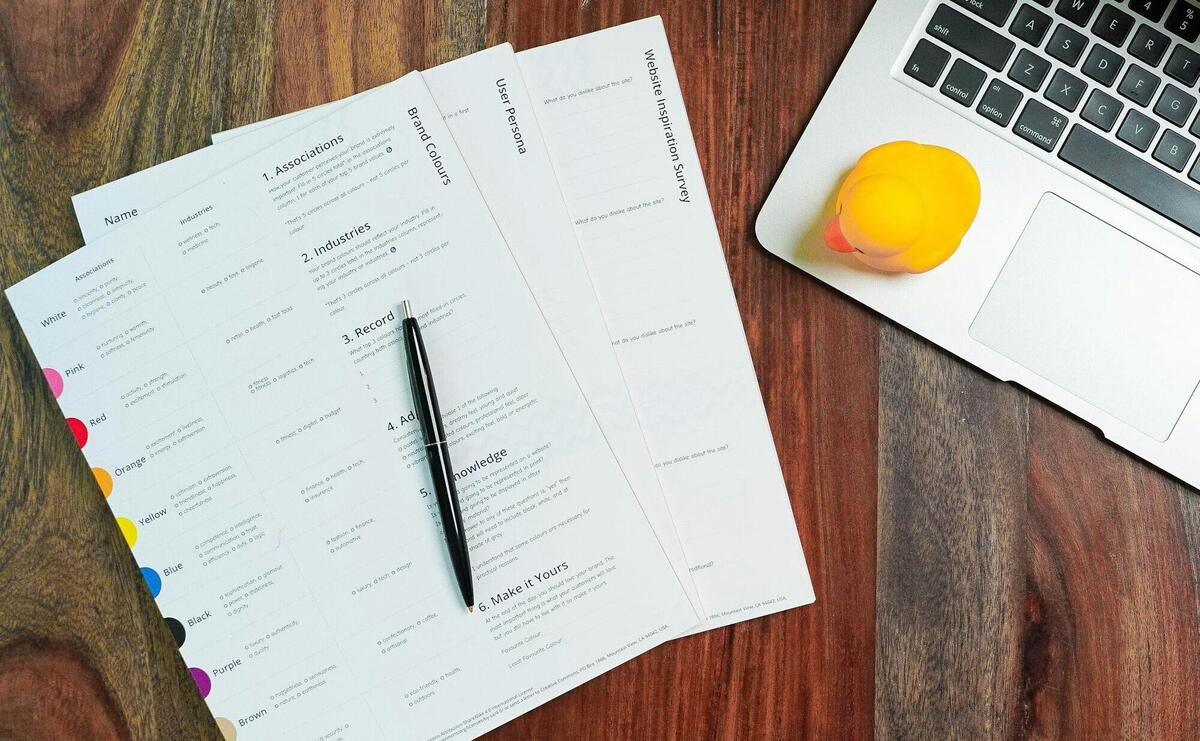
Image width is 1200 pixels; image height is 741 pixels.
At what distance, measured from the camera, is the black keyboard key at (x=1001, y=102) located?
506mm

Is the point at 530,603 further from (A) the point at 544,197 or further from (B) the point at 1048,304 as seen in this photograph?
(B) the point at 1048,304

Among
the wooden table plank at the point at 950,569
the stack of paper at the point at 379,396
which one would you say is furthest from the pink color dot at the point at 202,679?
the wooden table plank at the point at 950,569

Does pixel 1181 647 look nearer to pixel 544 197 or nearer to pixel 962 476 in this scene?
pixel 962 476

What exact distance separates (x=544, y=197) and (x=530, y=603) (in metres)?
0.24

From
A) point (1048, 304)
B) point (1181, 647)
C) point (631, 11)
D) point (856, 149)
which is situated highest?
point (631, 11)

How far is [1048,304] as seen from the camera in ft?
1.70

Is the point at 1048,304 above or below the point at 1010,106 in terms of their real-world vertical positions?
below

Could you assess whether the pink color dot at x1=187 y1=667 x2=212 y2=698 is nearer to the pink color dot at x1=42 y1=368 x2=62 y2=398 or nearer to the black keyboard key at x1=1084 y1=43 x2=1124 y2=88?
the pink color dot at x1=42 y1=368 x2=62 y2=398

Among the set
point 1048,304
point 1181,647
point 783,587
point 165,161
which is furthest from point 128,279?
point 1181,647

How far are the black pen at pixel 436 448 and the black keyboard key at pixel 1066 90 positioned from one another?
0.38 m

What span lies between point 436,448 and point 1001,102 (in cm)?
37

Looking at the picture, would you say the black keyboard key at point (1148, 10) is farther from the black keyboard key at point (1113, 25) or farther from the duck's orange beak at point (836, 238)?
the duck's orange beak at point (836, 238)

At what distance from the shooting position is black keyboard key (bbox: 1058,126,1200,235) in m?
0.51

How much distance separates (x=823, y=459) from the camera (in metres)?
0.54
